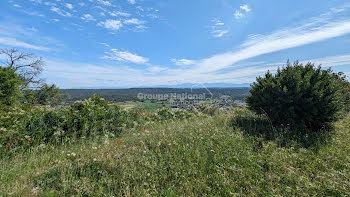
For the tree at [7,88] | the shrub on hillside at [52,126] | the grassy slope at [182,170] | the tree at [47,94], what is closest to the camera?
the grassy slope at [182,170]

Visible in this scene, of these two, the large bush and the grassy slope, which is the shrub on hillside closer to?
the grassy slope

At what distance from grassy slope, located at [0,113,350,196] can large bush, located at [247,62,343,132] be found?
1124 millimetres

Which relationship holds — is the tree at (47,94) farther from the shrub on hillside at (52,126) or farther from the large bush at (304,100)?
the large bush at (304,100)

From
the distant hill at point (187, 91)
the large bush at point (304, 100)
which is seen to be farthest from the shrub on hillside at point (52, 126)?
the large bush at point (304, 100)

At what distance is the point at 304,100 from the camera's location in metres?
4.41

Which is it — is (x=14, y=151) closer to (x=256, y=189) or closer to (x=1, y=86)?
(x=256, y=189)

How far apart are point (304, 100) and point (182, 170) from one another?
177 inches

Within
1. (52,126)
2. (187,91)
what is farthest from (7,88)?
(187,91)

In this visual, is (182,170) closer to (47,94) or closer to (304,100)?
(304,100)

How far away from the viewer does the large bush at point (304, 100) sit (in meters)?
4.36

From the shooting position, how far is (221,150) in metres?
3.18

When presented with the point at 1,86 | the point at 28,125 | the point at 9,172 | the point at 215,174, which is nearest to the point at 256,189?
the point at 215,174

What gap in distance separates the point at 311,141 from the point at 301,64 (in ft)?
10.5

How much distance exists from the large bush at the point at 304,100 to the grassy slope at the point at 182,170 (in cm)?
112
